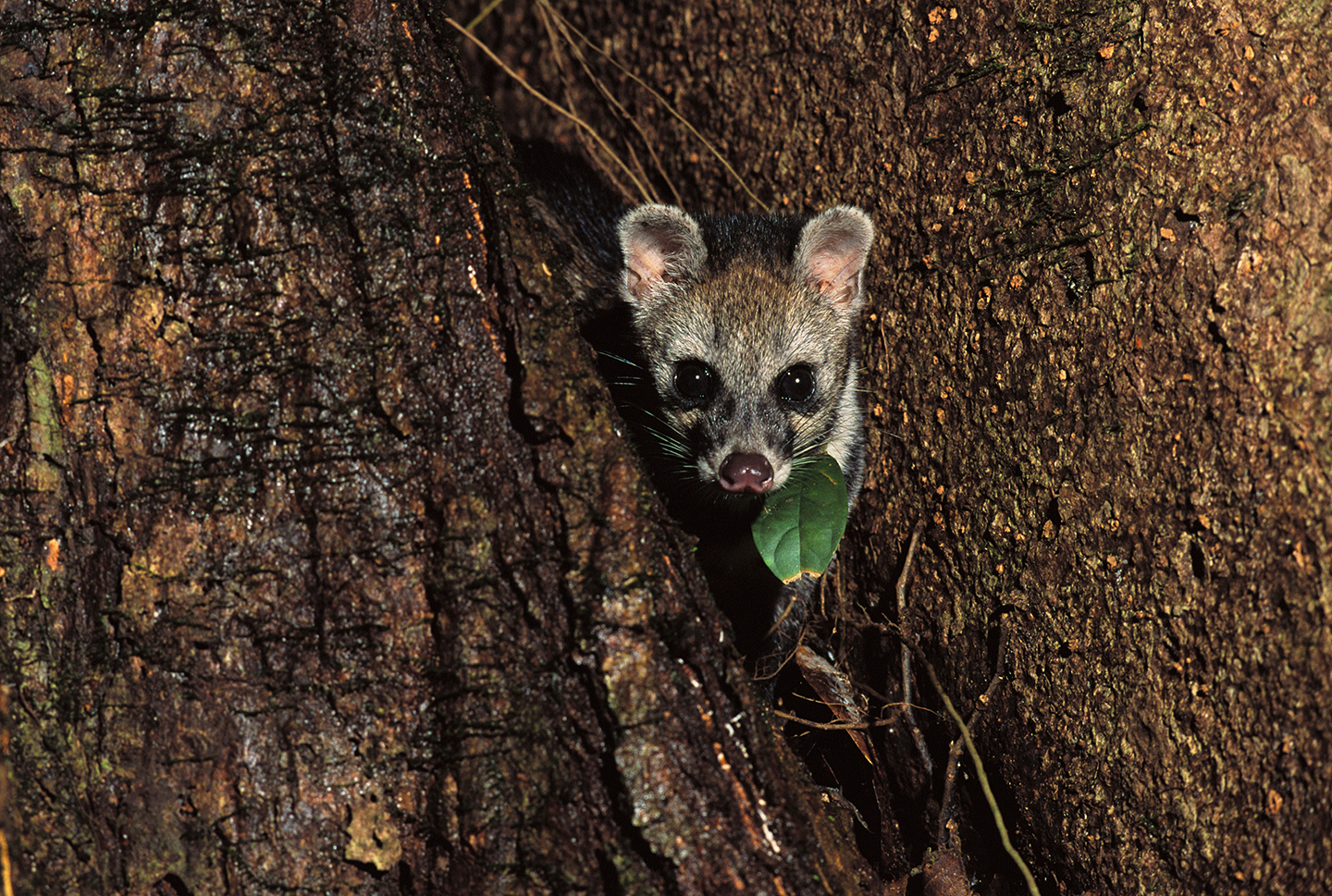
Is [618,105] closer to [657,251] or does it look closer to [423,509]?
[657,251]

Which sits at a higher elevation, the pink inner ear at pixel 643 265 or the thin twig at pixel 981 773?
the pink inner ear at pixel 643 265

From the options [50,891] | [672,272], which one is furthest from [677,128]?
[50,891]

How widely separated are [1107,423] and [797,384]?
4.82 feet

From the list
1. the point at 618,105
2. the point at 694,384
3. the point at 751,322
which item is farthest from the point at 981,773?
the point at 618,105

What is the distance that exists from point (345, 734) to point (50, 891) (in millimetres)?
720

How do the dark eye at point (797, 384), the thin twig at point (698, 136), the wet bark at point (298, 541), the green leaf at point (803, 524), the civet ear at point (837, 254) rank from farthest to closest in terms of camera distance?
the thin twig at point (698, 136) < the dark eye at point (797, 384) < the civet ear at point (837, 254) < the green leaf at point (803, 524) < the wet bark at point (298, 541)

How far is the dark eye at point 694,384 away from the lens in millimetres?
3945

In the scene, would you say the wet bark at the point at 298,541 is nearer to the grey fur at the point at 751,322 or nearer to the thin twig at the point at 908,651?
the thin twig at the point at 908,651

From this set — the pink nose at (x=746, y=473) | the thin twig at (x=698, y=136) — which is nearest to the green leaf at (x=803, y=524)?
the pink nose at (x=746, y=473)

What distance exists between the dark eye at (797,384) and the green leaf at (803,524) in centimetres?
44

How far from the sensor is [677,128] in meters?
4.83

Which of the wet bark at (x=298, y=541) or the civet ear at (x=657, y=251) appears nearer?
the wet bark at (x=298, y=541)

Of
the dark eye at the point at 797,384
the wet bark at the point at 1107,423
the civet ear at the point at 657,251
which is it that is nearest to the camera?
the wet bark at the point at 1107,423

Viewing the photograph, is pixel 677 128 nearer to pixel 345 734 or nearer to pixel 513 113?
pixel 513 113
